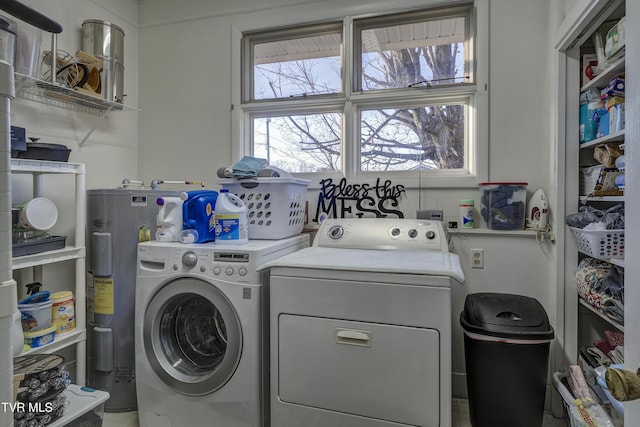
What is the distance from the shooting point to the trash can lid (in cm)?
157

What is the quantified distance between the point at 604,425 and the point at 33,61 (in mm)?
3119

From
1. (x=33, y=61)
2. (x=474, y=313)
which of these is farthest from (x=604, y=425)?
(x=33, y=61)

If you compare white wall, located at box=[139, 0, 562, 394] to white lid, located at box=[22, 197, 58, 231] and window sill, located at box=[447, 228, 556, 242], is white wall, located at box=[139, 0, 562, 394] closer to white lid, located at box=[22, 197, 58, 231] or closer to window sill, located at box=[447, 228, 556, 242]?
window sill, located at box=[447, 228, 556, 242]

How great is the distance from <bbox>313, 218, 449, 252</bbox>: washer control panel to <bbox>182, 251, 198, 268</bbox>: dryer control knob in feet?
2.37

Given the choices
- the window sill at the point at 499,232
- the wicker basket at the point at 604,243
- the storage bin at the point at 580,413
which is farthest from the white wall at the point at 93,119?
the storage bin at the point at 580,413

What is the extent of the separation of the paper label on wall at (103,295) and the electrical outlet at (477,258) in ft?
6.86

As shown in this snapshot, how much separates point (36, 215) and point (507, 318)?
2331mm

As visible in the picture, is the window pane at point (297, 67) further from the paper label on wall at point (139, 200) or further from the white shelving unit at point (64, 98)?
the paper label on wall at point (139, 200)

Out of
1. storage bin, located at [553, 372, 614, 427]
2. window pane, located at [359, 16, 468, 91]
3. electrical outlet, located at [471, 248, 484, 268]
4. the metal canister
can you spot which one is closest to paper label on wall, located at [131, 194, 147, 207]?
the metal canister

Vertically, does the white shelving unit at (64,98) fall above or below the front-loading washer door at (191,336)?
above

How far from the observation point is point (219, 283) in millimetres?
1592

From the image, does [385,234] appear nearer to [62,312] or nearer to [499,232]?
[499,232]

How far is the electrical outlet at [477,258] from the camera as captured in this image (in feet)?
6.84

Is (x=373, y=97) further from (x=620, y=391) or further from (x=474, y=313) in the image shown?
(x=620, y=391)
